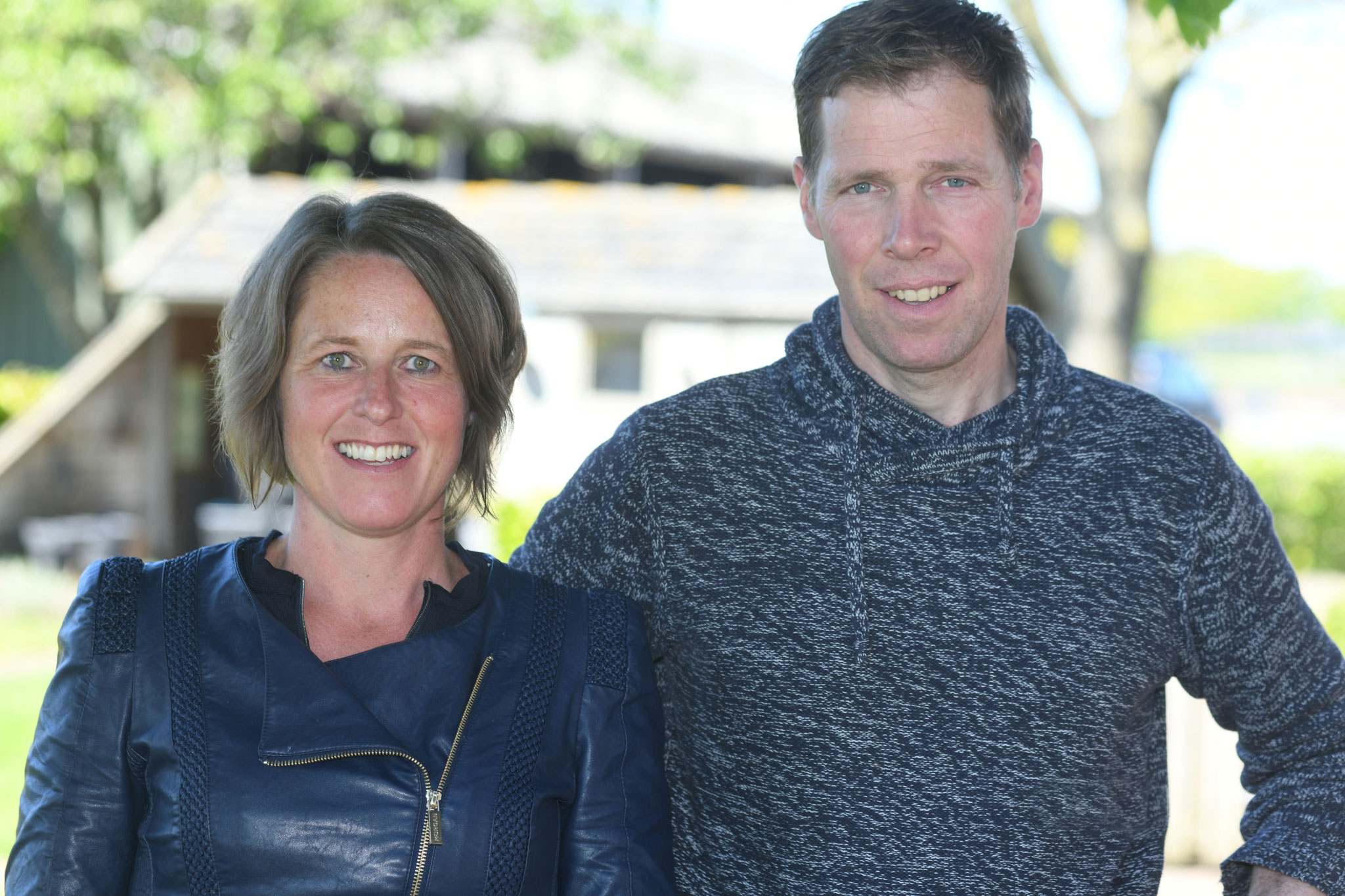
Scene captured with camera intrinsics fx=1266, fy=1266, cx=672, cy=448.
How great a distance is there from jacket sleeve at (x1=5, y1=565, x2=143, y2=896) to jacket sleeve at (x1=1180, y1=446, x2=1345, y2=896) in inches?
72.7

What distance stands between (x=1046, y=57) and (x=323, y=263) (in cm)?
735

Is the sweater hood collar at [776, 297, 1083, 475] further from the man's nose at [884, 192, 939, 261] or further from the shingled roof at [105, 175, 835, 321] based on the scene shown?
the shingled roof at [105, 175, 835, 321]

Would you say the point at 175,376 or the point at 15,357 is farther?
the point at 15,357

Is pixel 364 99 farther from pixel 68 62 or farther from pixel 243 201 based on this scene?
pixel 68 62

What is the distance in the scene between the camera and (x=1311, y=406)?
4822 centimetres

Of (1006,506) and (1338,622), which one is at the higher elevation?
(1006,506)

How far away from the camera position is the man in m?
2.25

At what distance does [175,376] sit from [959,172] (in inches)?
496

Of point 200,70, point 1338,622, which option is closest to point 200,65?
point 200,70

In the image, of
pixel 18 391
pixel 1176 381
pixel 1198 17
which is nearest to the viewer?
pixel 1198 17

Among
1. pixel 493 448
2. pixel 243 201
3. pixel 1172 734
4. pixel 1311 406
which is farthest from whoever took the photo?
pixel 1311 406

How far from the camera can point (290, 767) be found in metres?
1.97

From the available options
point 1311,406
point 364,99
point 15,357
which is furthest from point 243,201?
point 1311,406

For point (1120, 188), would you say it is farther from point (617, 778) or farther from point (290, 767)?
point (290, 767)
